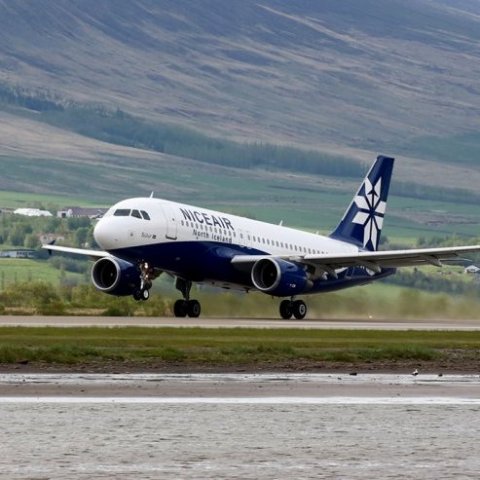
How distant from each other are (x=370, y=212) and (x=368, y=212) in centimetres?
21

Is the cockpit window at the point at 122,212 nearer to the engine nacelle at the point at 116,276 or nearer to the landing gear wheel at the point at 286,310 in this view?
the engine nacelle at the point at 116,276

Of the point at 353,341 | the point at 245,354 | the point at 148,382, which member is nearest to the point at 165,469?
the point at 148,382

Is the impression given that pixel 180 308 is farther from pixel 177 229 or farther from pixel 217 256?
pixel 177 229

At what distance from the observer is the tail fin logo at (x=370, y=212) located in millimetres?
82312

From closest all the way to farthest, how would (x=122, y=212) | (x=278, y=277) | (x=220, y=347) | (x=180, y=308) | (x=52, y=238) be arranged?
(x=220, y=347) → (x=122, y=212) → (x=278, y=277) → (x=180, y=308) → (x=52, y=238)

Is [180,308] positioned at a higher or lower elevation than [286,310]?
lower

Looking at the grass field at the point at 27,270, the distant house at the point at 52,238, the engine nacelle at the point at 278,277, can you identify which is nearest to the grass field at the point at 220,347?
the engine nacelle at the point at 278,277

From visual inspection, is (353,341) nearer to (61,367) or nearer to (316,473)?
(61,367)

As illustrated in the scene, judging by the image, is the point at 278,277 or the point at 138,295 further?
the point at 278,277

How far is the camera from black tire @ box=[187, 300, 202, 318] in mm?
70188

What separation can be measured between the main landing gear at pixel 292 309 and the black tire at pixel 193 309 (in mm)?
3722

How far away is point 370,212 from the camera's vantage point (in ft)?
272

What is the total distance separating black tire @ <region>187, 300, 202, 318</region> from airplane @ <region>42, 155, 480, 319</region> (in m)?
0.04

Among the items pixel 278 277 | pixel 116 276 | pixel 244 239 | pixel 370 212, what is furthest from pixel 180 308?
pixel 370 212
